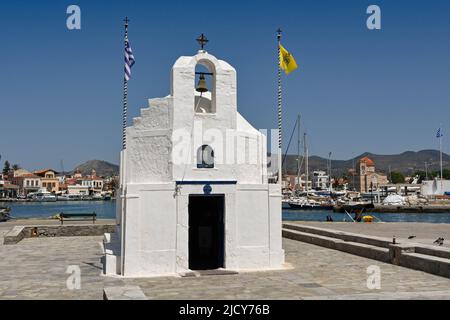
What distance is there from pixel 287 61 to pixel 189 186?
6172 mm

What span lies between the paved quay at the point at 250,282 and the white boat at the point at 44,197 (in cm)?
14634

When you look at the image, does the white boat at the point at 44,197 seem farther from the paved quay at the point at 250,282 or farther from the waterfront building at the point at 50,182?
the paved quay at the point at 250,282

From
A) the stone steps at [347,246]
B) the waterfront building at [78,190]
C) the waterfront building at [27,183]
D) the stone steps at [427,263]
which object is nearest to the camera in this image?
the stone steps at [427,263]

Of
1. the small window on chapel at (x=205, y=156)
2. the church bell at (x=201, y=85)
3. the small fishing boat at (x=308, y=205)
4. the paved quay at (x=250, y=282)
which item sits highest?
the church bell at (x=201, y=85)

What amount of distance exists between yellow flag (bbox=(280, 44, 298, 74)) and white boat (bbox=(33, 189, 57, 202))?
494ft

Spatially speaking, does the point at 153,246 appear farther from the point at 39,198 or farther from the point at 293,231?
the point at 39,198

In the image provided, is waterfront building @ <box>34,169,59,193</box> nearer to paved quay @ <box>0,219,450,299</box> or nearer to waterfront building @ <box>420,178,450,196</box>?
waterfront building @ <box>420,178,450,196</box>

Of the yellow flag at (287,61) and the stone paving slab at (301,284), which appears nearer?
the stone paving slab at (301,284)

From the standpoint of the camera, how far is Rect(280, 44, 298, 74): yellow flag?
17453 millimetres

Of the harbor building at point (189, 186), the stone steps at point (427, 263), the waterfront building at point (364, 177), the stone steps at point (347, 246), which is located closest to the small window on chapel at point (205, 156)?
the harbor building at point (189, 186)

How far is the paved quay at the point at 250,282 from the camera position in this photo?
1157 cm
